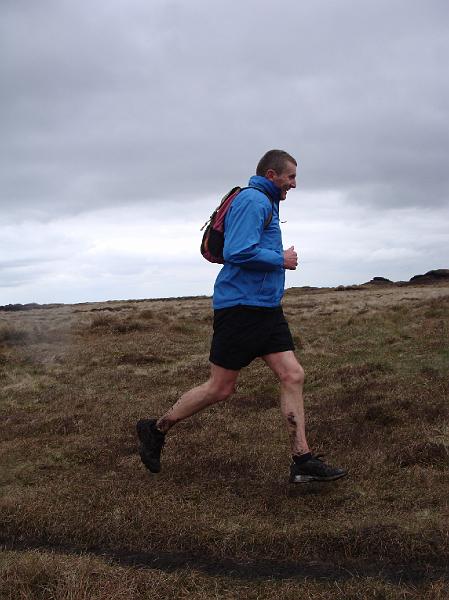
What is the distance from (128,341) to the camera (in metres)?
16.5

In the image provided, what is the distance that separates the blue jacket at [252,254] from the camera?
4.73 meters

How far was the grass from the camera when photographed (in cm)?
357

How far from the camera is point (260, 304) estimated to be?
493 centimetres

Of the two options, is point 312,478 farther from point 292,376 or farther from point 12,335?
point 12,335

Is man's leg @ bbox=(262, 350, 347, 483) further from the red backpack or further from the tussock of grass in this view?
the tussock of grass

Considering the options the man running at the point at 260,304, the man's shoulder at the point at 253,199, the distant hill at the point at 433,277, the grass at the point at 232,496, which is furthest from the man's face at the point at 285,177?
the distant hill at the point at 433,277

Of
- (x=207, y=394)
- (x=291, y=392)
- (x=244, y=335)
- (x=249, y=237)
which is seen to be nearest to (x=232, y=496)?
(x=207, y=394)

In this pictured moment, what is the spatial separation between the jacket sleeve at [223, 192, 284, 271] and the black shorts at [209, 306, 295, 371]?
400 mm

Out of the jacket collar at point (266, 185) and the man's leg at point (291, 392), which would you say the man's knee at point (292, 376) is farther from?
the jacket collar at point (266, 185)

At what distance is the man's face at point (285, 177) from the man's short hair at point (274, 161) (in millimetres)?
24

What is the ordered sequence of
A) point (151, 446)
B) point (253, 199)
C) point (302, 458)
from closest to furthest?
point (253, 199) < point (302, 458) < point (151, 446)

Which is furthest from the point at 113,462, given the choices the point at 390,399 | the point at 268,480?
the point at 390,399

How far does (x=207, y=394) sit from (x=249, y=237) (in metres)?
1.36

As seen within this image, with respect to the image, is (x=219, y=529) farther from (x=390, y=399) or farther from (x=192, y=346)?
(x=192, y=346)
